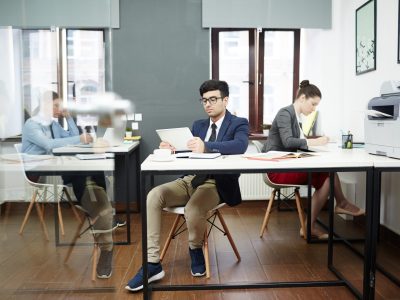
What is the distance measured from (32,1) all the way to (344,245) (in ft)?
8.87

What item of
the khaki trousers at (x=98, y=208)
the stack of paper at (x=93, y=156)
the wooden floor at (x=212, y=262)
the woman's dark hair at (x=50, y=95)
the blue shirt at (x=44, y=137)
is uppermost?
the woman's dark hair at (x=50, y=95)

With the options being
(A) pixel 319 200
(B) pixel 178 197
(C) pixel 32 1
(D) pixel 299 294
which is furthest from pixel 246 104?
(C) pixel 32 1

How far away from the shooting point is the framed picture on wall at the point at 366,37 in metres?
3.14

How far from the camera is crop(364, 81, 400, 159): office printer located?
6.81 ft

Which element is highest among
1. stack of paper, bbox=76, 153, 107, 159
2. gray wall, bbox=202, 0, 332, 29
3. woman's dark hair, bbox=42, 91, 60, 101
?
gray wall, bbox=202, 0, 332, 29

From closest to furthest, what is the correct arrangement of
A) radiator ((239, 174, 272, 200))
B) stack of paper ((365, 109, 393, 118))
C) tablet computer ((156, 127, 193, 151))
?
stack of paper ((365, 109, 393, 118)) < tablet computer ((156, 127, 193, 151)) < radiator ((239, 174, 272, 200))

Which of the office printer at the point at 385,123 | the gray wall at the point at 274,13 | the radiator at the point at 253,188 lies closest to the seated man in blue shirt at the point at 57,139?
the office printer at the point at 385,123

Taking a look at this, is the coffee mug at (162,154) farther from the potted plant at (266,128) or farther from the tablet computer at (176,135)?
the potted plant at (266,128)

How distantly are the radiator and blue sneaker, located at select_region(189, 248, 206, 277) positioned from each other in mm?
1859

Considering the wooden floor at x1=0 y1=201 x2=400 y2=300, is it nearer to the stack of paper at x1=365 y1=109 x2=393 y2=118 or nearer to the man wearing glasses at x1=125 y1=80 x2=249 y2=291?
the man wearing glasses at x1=125 y1=80 x2=249 y2=291

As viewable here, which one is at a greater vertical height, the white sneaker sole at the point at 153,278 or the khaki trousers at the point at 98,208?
the khaki trousers at the point at 98,208

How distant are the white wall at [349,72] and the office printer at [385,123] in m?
0.47

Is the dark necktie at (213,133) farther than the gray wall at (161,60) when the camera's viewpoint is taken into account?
No

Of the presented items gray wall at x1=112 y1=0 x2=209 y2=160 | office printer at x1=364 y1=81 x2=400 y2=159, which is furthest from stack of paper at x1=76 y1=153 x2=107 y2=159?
gray wall at x1=112 y1=0 x2=209 y2=160
